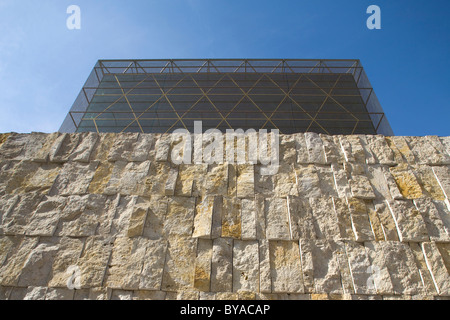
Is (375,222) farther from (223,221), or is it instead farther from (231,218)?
(223,221)

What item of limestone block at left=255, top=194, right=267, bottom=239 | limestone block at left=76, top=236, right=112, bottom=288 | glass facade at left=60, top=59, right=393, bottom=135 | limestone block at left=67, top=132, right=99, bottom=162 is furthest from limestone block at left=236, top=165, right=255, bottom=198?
glass facade at left=60, top=59, right=393, bottom=135

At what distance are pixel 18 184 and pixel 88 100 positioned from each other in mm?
11975

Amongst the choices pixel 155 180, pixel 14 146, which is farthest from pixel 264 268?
pixel 14 146

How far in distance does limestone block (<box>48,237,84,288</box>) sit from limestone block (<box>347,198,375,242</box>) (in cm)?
341

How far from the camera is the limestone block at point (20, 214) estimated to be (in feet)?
11.8

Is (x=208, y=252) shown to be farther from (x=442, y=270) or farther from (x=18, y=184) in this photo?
(x=18, y=184)

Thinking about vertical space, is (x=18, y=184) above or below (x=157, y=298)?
above

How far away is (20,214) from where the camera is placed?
3.72 meters

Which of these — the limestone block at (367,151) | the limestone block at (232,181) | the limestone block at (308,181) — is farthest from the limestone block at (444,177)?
the limestone block at (232,181)

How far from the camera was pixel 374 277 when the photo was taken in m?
3.15

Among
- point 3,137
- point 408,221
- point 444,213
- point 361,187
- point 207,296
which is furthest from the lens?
point 3,137

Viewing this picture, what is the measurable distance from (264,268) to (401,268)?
63.5 inches
